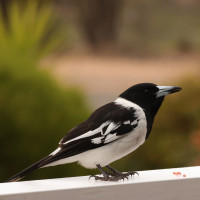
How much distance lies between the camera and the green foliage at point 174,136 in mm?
3902

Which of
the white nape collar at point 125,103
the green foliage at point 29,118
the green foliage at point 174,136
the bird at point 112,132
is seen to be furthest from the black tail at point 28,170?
the green foliage at point 174,136

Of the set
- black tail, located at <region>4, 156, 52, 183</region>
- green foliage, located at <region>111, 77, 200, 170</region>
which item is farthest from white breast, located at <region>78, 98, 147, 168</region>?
green foliage, located at <region>111, 77, 200, 170</region>

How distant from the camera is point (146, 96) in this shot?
4.23 ft

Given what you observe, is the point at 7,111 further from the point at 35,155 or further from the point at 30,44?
the point at 30,44

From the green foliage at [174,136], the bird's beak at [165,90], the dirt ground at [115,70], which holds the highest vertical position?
the bird's beak at [165,90]

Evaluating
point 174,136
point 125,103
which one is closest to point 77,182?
point 125,103

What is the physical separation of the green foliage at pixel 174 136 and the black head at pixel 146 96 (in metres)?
2.41

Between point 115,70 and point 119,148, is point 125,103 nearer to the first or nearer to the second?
point 119,148

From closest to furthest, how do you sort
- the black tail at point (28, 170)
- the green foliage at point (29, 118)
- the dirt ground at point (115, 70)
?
the black tail at point (28, 170) → the green foliage at point (29, 118) → the dirt ground at point (115, 70)

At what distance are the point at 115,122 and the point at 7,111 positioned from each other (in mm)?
1280

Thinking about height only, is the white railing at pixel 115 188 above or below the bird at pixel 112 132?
below

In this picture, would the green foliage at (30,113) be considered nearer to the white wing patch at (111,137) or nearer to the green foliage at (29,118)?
the green foliage at (29,118)

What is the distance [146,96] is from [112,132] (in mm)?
128

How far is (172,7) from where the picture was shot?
11.8 m
